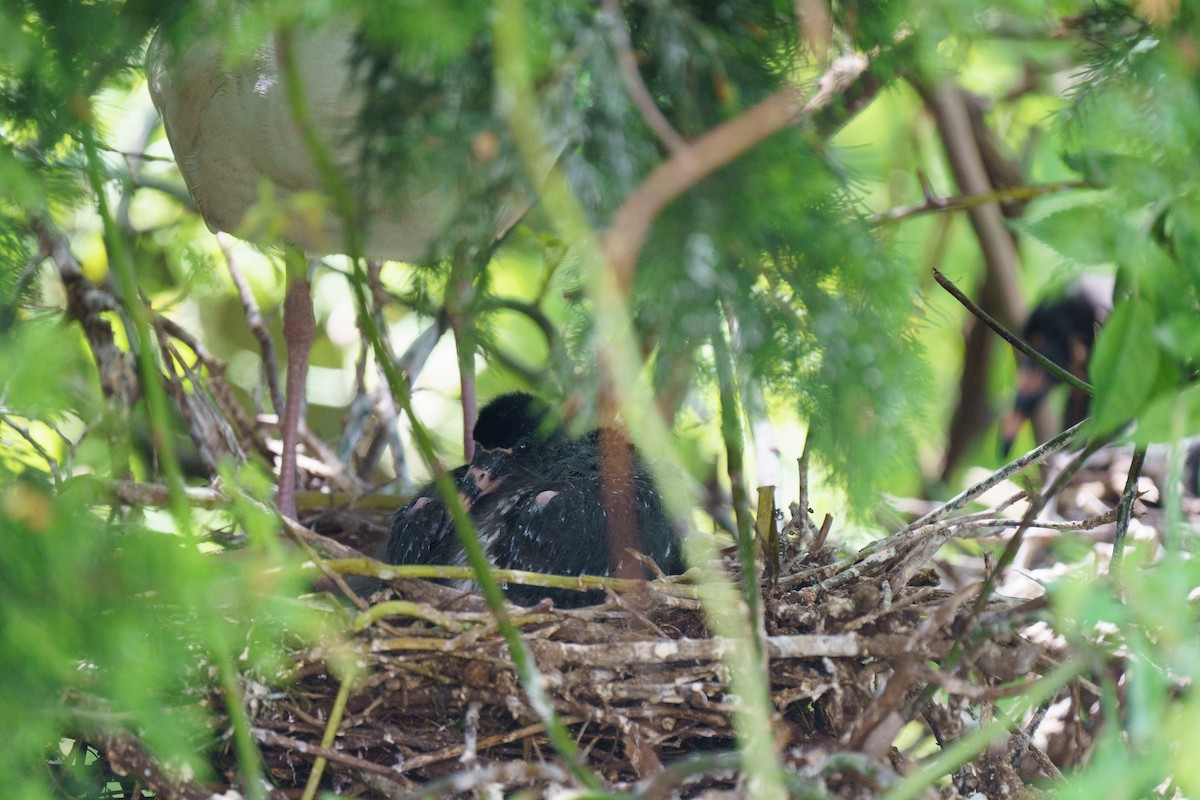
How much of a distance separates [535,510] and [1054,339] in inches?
90.4

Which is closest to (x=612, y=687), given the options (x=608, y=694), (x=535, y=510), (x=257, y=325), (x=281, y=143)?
(x=608, y=694)

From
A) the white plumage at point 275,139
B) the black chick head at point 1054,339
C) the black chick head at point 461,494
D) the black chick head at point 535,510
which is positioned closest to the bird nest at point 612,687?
the black chick head at point 535,510

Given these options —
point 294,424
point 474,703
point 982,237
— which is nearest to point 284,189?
point 294,424

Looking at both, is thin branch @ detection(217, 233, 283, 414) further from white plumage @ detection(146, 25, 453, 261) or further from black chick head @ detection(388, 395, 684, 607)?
black chick head @ detection(388, 395, 684, 607)

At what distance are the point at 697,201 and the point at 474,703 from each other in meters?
0.69

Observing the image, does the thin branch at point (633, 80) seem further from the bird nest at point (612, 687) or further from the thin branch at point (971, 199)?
the thin branch at point (971, 199)

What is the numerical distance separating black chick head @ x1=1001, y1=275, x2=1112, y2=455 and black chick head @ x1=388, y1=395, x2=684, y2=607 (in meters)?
1.78

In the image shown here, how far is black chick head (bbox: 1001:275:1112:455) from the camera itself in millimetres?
3451

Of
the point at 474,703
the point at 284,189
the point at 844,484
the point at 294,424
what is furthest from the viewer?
the point at 294,424

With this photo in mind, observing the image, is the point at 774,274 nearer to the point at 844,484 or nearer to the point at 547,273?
the point at 844,484

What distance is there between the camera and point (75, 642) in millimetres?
988

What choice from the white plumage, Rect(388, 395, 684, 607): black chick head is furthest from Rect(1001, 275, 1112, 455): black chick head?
the white plumage

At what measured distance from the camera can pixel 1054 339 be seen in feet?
11.5

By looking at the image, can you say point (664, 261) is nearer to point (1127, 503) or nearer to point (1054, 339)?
point (1127, 503)
